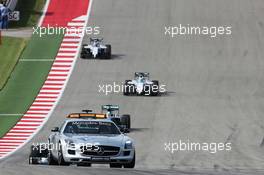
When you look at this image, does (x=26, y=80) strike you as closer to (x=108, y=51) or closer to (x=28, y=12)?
(x=108, y=51)

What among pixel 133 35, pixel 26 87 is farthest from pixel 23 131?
pixel 133 35

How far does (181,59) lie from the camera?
51594mm

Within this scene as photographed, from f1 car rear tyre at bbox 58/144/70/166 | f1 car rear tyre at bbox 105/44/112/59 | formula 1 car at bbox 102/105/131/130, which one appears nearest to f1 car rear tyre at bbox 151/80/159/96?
formula 1 car at bbox 102/105/131/130

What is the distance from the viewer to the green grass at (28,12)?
190 ft

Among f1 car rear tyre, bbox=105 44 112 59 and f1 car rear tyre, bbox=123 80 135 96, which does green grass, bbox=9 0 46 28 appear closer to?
f1 car rear tyre, bbox=105 44 112 59

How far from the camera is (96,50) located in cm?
5131

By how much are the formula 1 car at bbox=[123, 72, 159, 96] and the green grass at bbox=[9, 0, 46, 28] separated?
14710mm

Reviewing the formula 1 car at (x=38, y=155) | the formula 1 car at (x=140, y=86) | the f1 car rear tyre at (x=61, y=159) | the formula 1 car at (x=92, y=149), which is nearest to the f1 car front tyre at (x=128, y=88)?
the formula 1 car at (x=140, y=86)

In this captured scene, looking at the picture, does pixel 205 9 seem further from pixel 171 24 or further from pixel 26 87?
pixel 26 87

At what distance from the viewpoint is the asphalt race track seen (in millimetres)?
33250

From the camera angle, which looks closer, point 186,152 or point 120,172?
point 120,172

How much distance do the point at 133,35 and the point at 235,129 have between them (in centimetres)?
1892

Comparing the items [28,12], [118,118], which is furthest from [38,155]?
[28,12]

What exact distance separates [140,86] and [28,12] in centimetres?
1699
